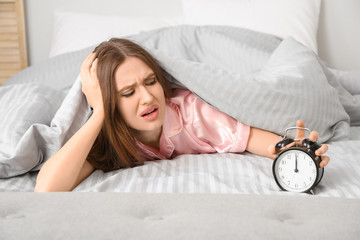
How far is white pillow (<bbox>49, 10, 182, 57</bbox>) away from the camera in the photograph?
254 cm

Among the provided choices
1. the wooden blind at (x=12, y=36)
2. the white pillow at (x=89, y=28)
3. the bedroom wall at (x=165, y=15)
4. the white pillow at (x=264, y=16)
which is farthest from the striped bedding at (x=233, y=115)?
the wooden blind at (x=12, y=36)

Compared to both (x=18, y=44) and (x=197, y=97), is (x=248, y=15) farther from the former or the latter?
(x=18, y=44)

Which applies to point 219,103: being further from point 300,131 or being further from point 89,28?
point 89,28

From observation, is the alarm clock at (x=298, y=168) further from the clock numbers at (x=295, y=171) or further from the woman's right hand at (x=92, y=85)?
the woman's right hand at (x=92, y=85)

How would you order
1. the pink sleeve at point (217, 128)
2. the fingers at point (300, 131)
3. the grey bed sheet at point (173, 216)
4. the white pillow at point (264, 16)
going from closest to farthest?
1. the grey bed sheet at point (173, 216)
2. the fingers at point (300, 131)
3. the pink sleeve at point (217, 128)
4. the white pillow at point (264, 16)

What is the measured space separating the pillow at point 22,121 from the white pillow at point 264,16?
3.50 feet

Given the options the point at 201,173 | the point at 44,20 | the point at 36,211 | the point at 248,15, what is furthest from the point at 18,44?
the point at 36,211

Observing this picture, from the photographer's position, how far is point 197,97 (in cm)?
169

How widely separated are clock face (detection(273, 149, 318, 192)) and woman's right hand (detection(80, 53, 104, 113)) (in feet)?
1.90

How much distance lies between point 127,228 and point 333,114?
111 cm

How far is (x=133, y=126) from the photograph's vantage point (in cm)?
157

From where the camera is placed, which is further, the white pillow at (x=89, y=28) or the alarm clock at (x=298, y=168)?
the white pillow at (x=89, y=28)

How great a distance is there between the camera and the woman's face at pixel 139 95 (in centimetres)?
152

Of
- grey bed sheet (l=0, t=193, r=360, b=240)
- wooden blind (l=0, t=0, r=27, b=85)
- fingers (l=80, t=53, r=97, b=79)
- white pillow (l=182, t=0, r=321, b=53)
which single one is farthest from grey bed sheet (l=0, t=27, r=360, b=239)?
wooden blind (l=0, t=0, r=27, b=85)
